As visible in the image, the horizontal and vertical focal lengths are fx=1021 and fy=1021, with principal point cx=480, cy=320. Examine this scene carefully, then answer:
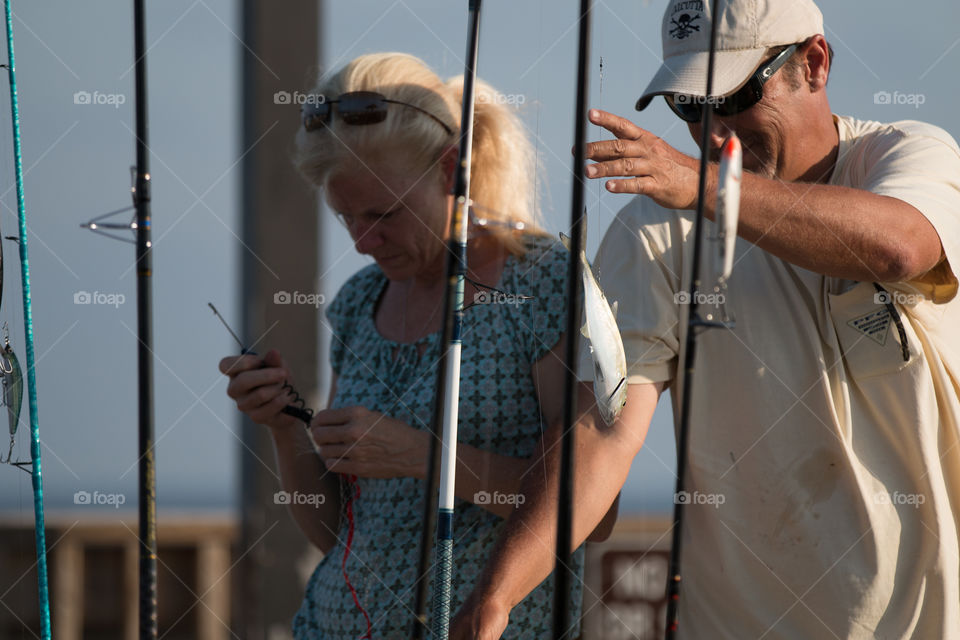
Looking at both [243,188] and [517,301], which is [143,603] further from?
[243,188]

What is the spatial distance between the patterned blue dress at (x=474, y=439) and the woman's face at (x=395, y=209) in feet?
0.49

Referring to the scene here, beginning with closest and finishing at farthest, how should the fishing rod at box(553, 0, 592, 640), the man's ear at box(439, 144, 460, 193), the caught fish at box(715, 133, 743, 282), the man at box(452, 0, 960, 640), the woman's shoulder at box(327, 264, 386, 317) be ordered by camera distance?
1. the caught fish at box(715, 133, 743, 282)
2. the fishing rod at box(553, 0, 592, 640)
3. the man at box(452, 0, 960, 640)
4. the man's ear at box(439, 144, 460, 193)
5. the woman's shoulder at box(327, 264, 386, 317)

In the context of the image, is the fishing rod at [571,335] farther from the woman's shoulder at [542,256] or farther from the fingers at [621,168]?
the woman's shoulder at [542,256]

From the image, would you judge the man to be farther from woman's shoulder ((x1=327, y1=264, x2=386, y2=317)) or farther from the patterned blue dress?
woman's shoulder ((x1=327, y1=264, x2=386, y2=317))

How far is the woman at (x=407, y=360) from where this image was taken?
4.52 feet

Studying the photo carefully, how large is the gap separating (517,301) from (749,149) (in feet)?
1.19

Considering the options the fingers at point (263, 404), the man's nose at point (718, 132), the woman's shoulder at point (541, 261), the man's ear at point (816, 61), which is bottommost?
the fingers at point (263, 404)

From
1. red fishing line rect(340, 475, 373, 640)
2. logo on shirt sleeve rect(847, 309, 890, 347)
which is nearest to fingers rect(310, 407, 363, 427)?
red fishing line rect(340, 475, 373, 640)

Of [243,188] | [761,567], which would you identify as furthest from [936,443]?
[243,188]

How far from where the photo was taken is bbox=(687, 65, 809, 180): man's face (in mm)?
1289

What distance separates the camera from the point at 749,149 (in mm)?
1340

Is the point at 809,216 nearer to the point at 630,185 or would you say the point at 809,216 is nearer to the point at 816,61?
the point at 630,185

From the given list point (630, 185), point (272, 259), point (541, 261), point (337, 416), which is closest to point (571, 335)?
point (630, 185)

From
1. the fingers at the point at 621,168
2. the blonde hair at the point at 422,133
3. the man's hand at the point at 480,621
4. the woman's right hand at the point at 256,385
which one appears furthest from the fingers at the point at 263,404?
the fingers at the point at 621,168
